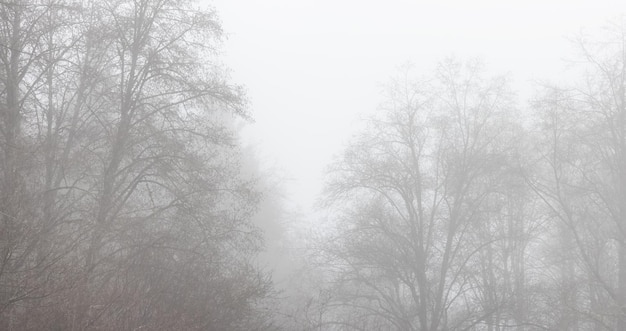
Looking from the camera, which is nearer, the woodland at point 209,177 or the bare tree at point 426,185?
the woodland at point 209,177

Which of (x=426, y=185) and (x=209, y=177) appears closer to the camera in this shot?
(x=209, y=177)

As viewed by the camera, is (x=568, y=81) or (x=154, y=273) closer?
(x=154, y=273)

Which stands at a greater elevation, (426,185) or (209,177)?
(426,185)

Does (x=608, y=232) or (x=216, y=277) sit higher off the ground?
(x=608, y=232)

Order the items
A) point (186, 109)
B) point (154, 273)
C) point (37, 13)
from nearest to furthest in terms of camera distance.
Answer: point (154, 273) < point (37, 13) < point (186, 109)

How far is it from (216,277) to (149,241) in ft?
5.31

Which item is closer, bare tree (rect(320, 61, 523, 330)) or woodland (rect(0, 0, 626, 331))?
woodland (rect(0, 0, 626, 331))

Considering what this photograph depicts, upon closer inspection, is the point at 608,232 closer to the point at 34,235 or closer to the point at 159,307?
the point at 159,307

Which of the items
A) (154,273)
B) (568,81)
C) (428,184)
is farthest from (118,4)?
(568,81)

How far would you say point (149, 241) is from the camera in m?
10.7

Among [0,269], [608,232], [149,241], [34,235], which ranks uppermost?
[608,232]

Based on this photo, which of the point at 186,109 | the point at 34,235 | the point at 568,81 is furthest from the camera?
the point at 568,81

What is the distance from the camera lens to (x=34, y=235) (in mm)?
7582

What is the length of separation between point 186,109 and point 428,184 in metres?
8.20
